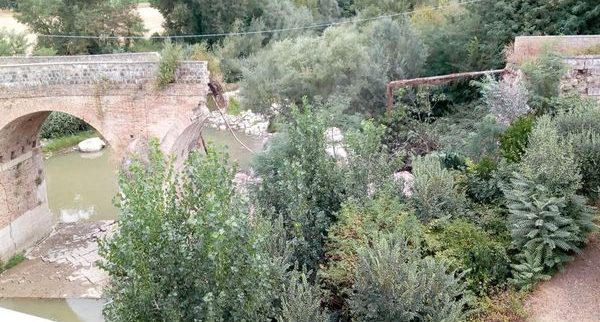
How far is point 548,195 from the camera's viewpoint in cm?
901

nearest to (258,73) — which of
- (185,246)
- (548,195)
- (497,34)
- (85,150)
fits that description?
(497,34)

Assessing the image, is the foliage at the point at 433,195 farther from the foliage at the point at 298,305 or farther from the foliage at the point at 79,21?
the foliage at the point at 79,21

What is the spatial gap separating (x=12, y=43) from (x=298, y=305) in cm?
2387

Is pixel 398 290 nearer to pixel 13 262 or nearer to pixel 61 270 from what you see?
pixel 61 270

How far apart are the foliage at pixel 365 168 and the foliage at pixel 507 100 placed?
3.87m

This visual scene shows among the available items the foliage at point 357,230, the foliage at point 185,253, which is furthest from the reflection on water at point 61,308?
the foliage at point 185,253

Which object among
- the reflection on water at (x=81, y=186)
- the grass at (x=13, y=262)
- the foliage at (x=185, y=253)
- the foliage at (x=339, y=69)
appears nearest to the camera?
the foliage at (x=185, y=253)

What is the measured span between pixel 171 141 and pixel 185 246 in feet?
26.3

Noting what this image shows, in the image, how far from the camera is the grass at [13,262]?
15320 mm

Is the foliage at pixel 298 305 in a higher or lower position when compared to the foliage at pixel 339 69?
lower

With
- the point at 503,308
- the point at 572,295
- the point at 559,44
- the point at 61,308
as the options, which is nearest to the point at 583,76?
the point at 559,44

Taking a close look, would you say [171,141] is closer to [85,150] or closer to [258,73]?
[258,73]

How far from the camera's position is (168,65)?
533 inches

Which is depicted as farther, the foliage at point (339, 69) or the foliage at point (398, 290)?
the foliage at point (339, 69)
